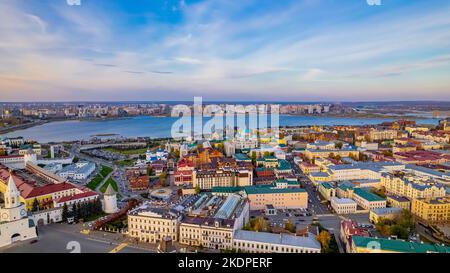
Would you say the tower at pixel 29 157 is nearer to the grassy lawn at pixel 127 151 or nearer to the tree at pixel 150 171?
the grassy lawn at pixel 127 151

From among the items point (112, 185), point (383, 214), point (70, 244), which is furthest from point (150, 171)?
point (383, 214)

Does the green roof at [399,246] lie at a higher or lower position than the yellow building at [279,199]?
higher

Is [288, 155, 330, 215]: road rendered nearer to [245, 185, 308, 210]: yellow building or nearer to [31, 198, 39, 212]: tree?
→ [245, 185, 308, 210]: yellow building

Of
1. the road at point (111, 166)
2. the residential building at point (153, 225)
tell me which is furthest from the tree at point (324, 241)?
the road at point (111, 166)

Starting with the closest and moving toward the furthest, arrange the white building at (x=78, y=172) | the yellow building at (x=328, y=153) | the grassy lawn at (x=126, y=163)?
the white building at (x=78, y=172) < the grassy lawn at (x=126, y=163) < the yellow building at (x=328, y=153)

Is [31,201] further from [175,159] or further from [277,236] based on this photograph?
[175,159]

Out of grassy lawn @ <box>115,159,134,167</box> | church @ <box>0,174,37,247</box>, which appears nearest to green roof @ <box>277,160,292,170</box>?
grassy lawn @ <box>115,159,134,167</box>

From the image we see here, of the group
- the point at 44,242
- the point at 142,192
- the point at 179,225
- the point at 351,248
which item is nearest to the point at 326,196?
the point at 351,248
